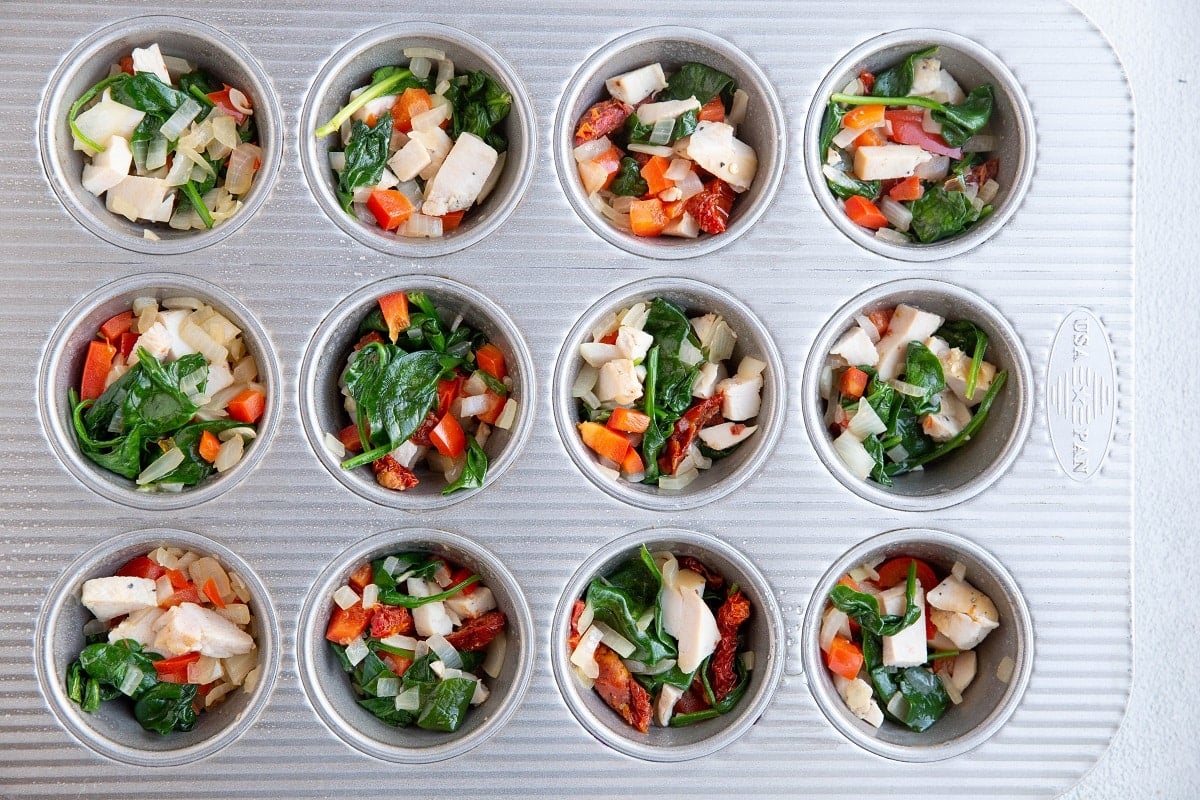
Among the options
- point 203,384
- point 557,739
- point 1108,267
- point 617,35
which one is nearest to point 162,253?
point 203,384

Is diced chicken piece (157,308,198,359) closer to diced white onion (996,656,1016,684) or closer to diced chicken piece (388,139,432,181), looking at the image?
diced chicken piece (388,139,432,181)

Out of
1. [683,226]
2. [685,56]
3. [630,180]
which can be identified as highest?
[685,56]

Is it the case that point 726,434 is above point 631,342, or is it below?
below

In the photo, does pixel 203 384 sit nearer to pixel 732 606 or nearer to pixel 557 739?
pixel 557 739

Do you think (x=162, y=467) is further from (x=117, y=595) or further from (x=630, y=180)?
(x=630, y=180)

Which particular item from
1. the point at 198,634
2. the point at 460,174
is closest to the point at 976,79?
the point at 460,174

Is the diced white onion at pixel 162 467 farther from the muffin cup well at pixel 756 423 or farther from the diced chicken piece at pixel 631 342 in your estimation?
the diced chicken piece at pixel 631 342

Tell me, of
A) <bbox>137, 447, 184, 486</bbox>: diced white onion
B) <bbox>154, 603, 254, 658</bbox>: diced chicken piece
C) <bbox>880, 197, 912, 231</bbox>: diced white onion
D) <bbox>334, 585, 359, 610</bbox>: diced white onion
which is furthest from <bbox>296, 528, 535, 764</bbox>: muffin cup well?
<bbox>880, 197, 912, 231</bbox>: diced white onion
